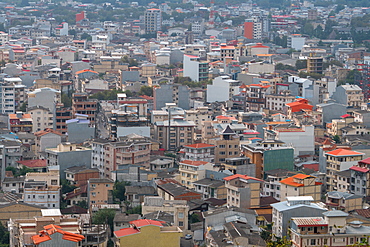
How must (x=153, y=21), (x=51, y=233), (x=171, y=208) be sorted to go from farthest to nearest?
(x=153, y=21) → (x=171, y=208) → (x=51, y=233)

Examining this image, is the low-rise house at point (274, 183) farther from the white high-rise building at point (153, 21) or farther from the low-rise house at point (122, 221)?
the white high-rise building at point (153, 21)

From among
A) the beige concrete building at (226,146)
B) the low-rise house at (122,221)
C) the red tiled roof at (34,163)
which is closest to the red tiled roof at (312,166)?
the beige concrete building at (226,146)

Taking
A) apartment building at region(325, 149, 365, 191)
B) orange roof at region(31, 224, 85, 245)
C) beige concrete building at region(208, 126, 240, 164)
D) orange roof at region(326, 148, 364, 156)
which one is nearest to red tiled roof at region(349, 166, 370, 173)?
apartment building at region(325, 149, 365, 191)

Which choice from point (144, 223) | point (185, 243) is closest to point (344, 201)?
point (185, 243)

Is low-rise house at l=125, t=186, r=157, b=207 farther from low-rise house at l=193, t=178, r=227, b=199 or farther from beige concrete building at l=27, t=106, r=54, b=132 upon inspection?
beige concrete building at l=27, t=106, r=54, b=132

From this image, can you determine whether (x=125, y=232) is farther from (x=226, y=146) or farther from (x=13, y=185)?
(x=226, y=146)
